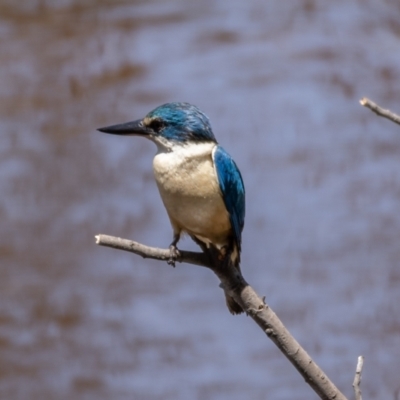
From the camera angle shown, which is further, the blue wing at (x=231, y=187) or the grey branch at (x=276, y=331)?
the blue wing at (x=231, y=187)

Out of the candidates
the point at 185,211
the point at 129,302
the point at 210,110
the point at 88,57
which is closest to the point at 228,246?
the point at 185,211

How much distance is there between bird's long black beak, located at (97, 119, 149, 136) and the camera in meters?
1.70

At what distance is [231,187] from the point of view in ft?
5.73

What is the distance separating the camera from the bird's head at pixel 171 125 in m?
1.73

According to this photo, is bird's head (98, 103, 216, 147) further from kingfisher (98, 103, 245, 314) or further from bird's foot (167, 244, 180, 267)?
bird's foot (167, 244, 180, 267)

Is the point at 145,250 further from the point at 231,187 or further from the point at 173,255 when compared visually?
the point at 231,187

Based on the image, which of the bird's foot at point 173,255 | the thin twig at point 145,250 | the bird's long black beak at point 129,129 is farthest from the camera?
the bird's long black beak at point 129,129

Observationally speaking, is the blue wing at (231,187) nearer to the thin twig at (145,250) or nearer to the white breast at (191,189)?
the white breast at (191,189)

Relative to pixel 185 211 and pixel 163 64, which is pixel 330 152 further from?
pixel 185 211

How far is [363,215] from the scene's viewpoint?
126 inches

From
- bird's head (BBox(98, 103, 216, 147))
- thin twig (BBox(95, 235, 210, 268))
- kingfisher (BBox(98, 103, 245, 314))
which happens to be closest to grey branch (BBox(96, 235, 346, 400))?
thin twig (BBox(95, 235, 210, 268))

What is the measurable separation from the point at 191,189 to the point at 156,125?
0.16 meters

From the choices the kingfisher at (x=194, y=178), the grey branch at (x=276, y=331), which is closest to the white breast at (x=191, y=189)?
the kingfisher at (x=194, y=178)

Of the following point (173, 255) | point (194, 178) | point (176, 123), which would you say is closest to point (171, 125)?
point (176, 123)
